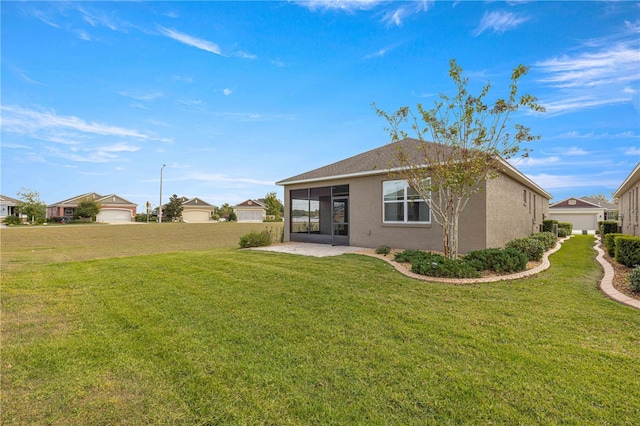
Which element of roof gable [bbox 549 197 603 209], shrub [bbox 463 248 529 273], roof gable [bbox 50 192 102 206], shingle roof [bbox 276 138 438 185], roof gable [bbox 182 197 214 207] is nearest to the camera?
shrub [bbox 463 248 529 273]

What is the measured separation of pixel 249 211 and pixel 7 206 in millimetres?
38893

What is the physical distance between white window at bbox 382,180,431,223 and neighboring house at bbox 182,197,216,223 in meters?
52.3

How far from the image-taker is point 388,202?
1140cm

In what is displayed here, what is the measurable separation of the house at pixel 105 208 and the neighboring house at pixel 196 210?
8664 millimetres

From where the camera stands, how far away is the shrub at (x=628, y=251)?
298 inches

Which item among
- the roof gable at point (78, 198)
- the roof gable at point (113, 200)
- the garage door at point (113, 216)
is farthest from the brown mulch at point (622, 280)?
the roof gable at point (78, 198)

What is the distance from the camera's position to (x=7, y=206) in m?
49.8

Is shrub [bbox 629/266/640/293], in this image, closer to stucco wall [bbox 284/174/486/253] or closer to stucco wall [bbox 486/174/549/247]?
stucco wall [bbox 284/174/486/253]

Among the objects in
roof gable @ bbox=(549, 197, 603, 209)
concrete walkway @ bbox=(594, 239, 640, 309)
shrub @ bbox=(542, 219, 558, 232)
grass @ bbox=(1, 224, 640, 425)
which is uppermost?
roof gable @ bbox=(549, 197, 603, 209)

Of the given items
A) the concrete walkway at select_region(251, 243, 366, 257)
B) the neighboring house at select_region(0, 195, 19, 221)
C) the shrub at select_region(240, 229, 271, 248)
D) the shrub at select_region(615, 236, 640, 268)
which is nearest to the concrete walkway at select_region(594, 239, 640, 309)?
the shrub at select_region(615, 236, 640, 268)

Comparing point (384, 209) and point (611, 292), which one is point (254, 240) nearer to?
point (384, 209)

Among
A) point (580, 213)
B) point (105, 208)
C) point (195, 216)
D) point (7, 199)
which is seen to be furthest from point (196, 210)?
point (580, 213)

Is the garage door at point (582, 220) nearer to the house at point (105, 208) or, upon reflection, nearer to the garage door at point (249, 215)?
the garage door at point (249, 215)

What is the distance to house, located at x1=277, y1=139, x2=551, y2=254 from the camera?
981 centimetres
